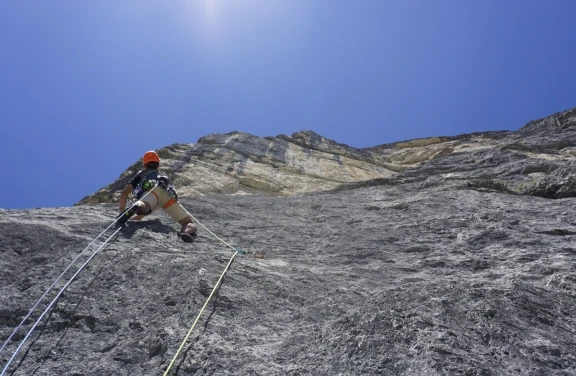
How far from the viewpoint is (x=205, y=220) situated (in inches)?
298

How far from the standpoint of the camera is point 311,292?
4.82m

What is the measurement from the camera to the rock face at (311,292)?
3455mm

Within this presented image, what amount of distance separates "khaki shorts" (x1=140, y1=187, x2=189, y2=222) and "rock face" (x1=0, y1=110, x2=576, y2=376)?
204 mm

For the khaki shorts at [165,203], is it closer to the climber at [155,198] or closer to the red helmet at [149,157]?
the climber at [155,198]

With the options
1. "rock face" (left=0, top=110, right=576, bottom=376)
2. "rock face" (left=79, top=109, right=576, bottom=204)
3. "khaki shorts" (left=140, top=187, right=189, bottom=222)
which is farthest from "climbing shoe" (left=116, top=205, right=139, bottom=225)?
"rock face" (left=79, top=109, right=576, bottom=204)

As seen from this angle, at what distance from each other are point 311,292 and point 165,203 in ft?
10.1

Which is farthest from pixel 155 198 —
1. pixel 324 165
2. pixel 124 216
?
pixel 324 165

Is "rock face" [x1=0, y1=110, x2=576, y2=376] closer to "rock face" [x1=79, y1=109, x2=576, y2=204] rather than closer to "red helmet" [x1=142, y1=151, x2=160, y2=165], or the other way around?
"red helmet" [x1=142, y1=151, x2=160, y2=165]

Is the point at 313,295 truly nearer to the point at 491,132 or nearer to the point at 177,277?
the point at 177,277

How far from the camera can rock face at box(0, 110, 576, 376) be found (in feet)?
11.3

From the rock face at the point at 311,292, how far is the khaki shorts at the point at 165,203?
20 centimetres

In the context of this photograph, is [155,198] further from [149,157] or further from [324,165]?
[324,165]

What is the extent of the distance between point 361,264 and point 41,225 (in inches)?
145

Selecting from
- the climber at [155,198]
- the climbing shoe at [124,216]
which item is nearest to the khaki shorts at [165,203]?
the climber at [155,198]
